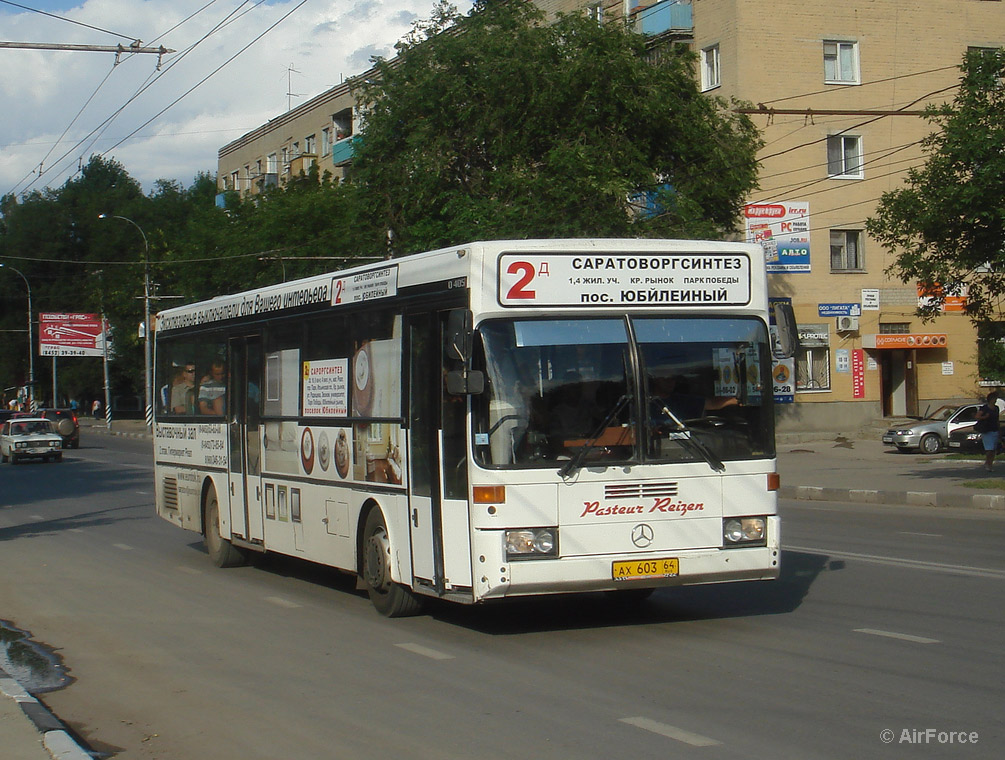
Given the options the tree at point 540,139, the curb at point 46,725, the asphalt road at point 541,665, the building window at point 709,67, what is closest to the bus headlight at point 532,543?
the asphalt road at point 541,665

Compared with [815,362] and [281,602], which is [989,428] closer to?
[815,362]

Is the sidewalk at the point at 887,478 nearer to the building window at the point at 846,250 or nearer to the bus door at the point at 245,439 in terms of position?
the building window at the point at 846,250

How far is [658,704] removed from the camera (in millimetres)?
6719

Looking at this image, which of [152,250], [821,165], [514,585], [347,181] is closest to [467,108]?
[347,181]

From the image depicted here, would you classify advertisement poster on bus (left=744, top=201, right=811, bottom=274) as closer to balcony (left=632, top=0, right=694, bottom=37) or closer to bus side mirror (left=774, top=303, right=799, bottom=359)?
balcony (left=632, top=0, right=694, bottom=37)

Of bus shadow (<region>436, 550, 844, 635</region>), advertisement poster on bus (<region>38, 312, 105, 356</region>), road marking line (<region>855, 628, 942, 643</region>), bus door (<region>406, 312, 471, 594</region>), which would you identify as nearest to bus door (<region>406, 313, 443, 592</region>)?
bus door (<region>406, 312, 471, 594</region>)

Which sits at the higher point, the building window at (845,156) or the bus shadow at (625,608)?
the building window at (845,156)

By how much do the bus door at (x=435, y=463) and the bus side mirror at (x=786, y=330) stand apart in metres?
2.43

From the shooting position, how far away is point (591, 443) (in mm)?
8578

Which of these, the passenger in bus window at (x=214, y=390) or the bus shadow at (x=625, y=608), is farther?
the passenger in bus window at (x=214, y=390)

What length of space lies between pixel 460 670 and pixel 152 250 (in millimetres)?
69720

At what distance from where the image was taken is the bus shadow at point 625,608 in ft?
31.5

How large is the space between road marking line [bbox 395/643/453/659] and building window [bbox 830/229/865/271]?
3599 cm

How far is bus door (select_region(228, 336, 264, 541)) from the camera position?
12984 mm
